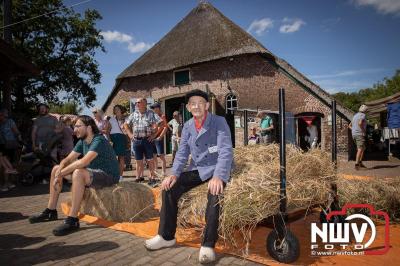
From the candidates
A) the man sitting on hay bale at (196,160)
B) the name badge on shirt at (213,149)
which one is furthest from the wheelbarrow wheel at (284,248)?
the name badge on shirt at (213,149)

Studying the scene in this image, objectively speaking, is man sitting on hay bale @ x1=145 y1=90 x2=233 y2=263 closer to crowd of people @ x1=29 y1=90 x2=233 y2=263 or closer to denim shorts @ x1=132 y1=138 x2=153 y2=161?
crowd of people @ x1=29 y1=90 x2=233 y2=263

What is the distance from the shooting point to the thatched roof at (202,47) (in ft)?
48.1

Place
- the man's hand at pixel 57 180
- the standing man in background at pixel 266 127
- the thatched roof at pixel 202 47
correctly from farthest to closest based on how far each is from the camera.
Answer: the thatched roof at pixel 202 47
the standing man in background at pixel 266 127
the man's hand at pixel 57 180

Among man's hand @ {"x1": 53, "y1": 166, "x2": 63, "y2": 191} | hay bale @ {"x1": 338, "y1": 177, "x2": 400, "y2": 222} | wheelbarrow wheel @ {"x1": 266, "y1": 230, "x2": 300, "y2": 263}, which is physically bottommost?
wheelbarrow wheel @ {"x1": 266, "y1": 230, "x2": 300, "y2": 263}

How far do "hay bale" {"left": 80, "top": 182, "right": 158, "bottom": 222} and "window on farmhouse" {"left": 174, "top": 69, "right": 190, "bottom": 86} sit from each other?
13.8m

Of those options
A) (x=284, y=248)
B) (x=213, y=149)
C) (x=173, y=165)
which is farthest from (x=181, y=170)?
(x=284, y=248)

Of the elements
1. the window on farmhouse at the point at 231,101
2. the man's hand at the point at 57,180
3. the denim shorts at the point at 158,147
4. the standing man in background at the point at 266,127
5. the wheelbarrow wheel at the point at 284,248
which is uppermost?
the window on farmhouse at the point at 231,101

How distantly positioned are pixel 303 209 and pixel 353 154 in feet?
41.3

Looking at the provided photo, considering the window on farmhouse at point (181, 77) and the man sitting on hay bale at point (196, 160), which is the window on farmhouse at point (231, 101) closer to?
the window on farmhouse at point (181, 77)

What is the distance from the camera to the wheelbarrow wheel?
2.67 metres

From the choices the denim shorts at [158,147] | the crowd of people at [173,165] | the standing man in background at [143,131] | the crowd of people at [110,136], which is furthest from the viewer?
the denim shorts at [158,147]

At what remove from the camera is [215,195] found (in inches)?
111

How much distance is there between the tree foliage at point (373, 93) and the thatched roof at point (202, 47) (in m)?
25.0

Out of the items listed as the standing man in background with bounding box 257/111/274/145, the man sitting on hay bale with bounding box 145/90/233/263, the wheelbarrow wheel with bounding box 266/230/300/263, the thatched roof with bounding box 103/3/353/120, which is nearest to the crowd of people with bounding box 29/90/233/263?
the man sitting on hay bale with bounding box 145/90/233/263
